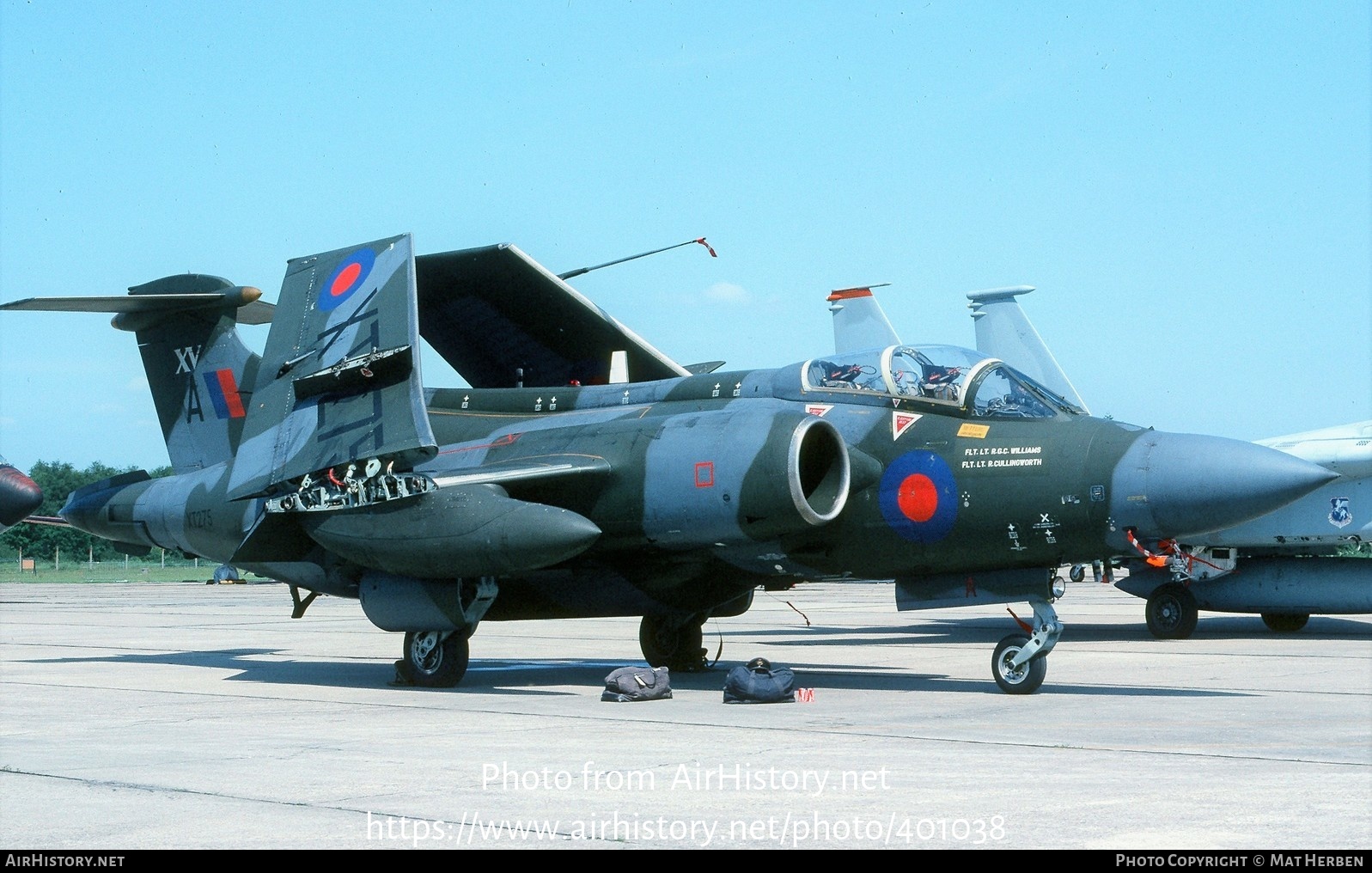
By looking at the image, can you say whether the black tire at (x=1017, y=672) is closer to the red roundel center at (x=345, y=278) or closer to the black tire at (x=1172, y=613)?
the red roundel center at (x=345, y=278)

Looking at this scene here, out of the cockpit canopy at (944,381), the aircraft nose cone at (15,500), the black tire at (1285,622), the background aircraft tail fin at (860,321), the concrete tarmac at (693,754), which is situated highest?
the background aircraft tail fin at (860,321)

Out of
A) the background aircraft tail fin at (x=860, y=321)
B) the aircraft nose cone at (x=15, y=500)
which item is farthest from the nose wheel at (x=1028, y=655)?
the aircraft nose cone at (x=15, y=500)

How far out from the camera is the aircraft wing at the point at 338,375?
11617 mm

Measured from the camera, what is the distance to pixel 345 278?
12.5 metres

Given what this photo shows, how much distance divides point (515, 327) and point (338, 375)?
317 cm

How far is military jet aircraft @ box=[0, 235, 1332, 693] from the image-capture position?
10.5 meters

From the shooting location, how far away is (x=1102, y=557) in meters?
10.7

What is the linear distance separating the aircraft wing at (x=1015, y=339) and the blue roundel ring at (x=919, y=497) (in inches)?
513

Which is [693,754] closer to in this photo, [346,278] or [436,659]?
[436,659]

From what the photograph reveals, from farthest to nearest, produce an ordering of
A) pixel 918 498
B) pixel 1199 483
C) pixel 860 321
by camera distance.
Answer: pixel 860 321 → pixel 918 498 → pixel 1199 483

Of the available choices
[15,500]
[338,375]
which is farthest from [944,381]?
[15,500]

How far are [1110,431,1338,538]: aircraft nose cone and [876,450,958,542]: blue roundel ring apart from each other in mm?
1244

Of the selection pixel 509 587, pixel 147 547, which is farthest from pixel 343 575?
pixel 147 547

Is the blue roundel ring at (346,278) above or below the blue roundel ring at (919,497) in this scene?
above
